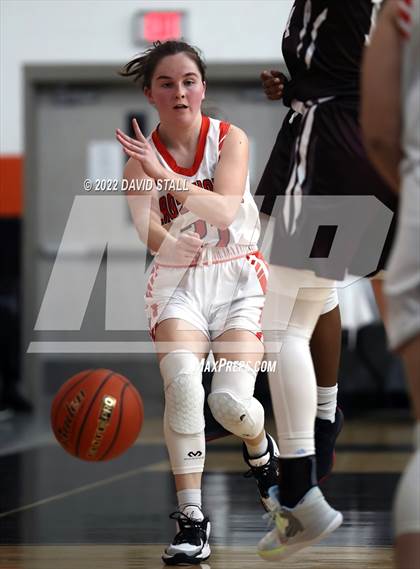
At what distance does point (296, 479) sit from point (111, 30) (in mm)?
6446

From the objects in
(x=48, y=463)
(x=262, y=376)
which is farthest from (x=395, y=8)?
(x=262, y=376)

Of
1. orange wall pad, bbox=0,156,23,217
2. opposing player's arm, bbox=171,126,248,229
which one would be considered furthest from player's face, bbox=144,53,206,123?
orange wall pad, bbox=0,156,23,217

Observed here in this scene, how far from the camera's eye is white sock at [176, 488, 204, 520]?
10.8 feet

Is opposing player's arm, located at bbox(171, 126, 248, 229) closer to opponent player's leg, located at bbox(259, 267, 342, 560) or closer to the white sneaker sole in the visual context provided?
opponent player's leg, located at bbox(259, 267, 342, 560)

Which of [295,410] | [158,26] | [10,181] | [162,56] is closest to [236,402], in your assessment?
[295,410]

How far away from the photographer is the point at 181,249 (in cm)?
341

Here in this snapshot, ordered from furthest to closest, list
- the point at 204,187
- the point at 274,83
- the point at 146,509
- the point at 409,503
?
the point at 146,509
the point at 204,187
the point at 274,83
the point at 409,503

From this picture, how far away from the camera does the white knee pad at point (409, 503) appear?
1.98m

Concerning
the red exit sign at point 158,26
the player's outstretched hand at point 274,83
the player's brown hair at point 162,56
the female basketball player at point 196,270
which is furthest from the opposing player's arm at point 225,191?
the red exit sign at point 158,26

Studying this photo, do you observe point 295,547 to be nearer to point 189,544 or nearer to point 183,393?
point 189,544

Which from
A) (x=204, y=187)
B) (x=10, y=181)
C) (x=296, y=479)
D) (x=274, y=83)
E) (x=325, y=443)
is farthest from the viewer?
(x=10, y=181)

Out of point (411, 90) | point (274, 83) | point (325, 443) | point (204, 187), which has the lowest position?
point (325, 443)

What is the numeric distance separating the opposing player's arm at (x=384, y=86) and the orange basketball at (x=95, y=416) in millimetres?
1972

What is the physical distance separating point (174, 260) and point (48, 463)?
110 inches
